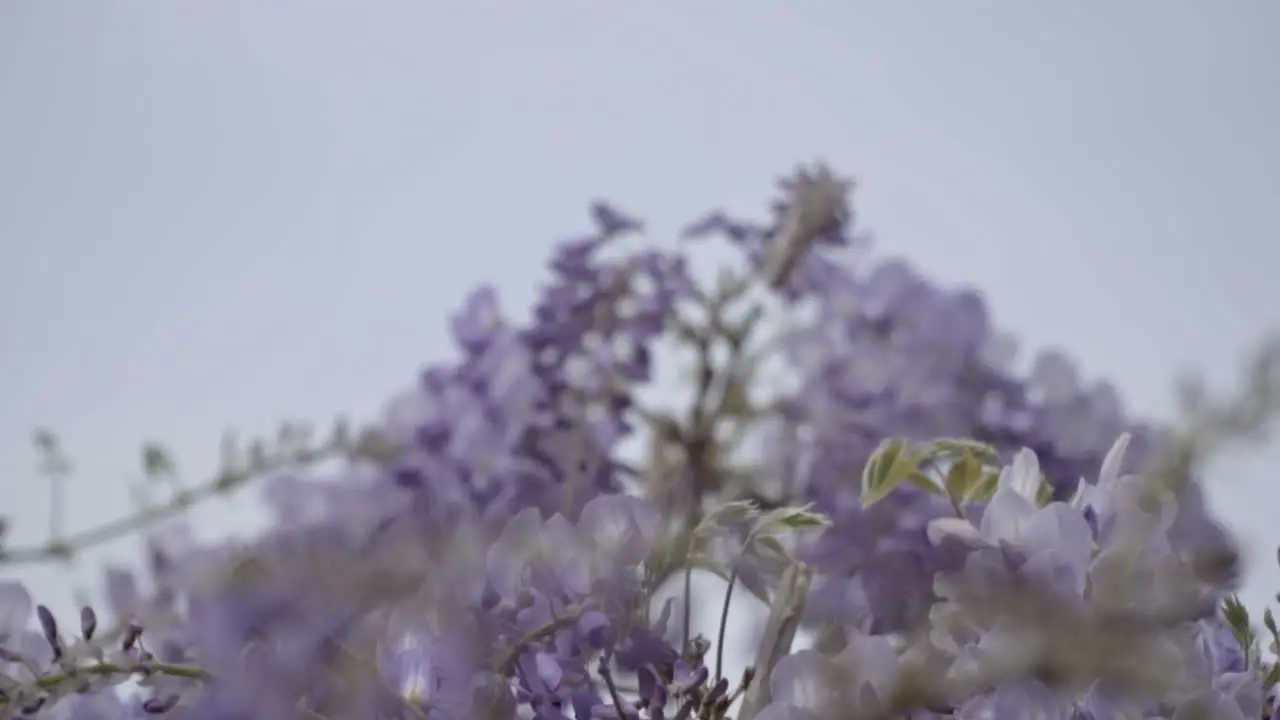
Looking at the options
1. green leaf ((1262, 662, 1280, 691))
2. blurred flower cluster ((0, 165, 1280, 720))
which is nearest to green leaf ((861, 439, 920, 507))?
blurred flower cluster ((0, 165, 1280, 720))

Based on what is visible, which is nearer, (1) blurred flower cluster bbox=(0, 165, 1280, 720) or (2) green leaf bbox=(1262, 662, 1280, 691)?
(1) blurred flower cluster bbox=(0, 165, 1280, 720)

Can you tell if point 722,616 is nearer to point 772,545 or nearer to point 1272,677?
point 772,545

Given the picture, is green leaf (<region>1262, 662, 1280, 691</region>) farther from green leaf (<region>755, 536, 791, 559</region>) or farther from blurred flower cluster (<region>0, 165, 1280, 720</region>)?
green leaf (<region>755, 536, 791, 559</region>)

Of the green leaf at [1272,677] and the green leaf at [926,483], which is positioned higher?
the green leaf at [926,483]

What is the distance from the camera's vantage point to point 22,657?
31cm

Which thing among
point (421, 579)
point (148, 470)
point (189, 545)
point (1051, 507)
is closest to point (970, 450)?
point (1051, 507)

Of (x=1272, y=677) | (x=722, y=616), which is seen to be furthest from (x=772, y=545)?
(x=1272, y=677)

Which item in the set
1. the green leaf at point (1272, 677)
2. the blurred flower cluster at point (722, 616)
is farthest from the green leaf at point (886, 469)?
the green leaf at point (1272, 677)

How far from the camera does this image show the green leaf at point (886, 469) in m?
0.34

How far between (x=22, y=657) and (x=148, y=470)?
0.41m

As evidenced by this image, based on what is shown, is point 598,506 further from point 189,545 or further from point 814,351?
point 814,351

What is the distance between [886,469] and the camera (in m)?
0.35

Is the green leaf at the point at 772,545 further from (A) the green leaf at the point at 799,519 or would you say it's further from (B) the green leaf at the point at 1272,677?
(B) the green leaf at the point at 1272,677

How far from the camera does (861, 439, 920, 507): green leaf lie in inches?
13.4
